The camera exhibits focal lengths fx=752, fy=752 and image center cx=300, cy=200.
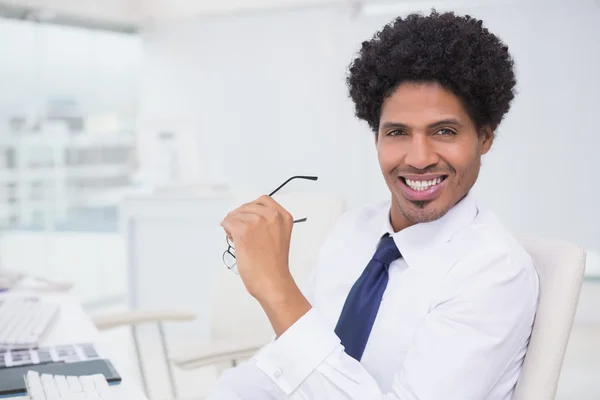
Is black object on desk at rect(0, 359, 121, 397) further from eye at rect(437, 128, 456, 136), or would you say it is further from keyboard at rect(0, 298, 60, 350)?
eye at rect(437, 128, 456, 136)

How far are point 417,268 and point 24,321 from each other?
1.04m

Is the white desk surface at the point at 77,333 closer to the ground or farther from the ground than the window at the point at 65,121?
closer to the ground

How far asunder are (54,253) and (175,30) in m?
2.20

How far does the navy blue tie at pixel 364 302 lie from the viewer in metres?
1.31

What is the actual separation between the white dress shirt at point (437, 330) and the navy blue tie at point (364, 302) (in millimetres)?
14

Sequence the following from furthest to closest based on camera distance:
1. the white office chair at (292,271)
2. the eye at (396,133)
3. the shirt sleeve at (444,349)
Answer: the white office chair at (292,271) → the eye at (396,133) → the shirt sleeve at (444,349)

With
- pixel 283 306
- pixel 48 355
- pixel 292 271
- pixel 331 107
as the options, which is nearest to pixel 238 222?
pixel 283 306

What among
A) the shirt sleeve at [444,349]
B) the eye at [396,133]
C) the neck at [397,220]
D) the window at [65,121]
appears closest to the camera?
the shirt sleeve at [444,349]

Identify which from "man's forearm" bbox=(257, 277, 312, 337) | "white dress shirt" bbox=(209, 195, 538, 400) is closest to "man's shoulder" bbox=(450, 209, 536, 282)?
"white dress shirt" bbox=(209, 195, 538, 400)

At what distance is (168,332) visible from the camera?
4863 mm

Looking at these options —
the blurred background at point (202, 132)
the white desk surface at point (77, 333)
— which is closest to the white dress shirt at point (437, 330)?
the white desk surface at point (77, 333)

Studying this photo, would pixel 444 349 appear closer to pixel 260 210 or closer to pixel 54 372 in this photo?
pixel 260 210

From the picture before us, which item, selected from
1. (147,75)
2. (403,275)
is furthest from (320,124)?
(403,275)

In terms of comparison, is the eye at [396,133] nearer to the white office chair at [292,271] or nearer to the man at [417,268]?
the man at [417,268]
